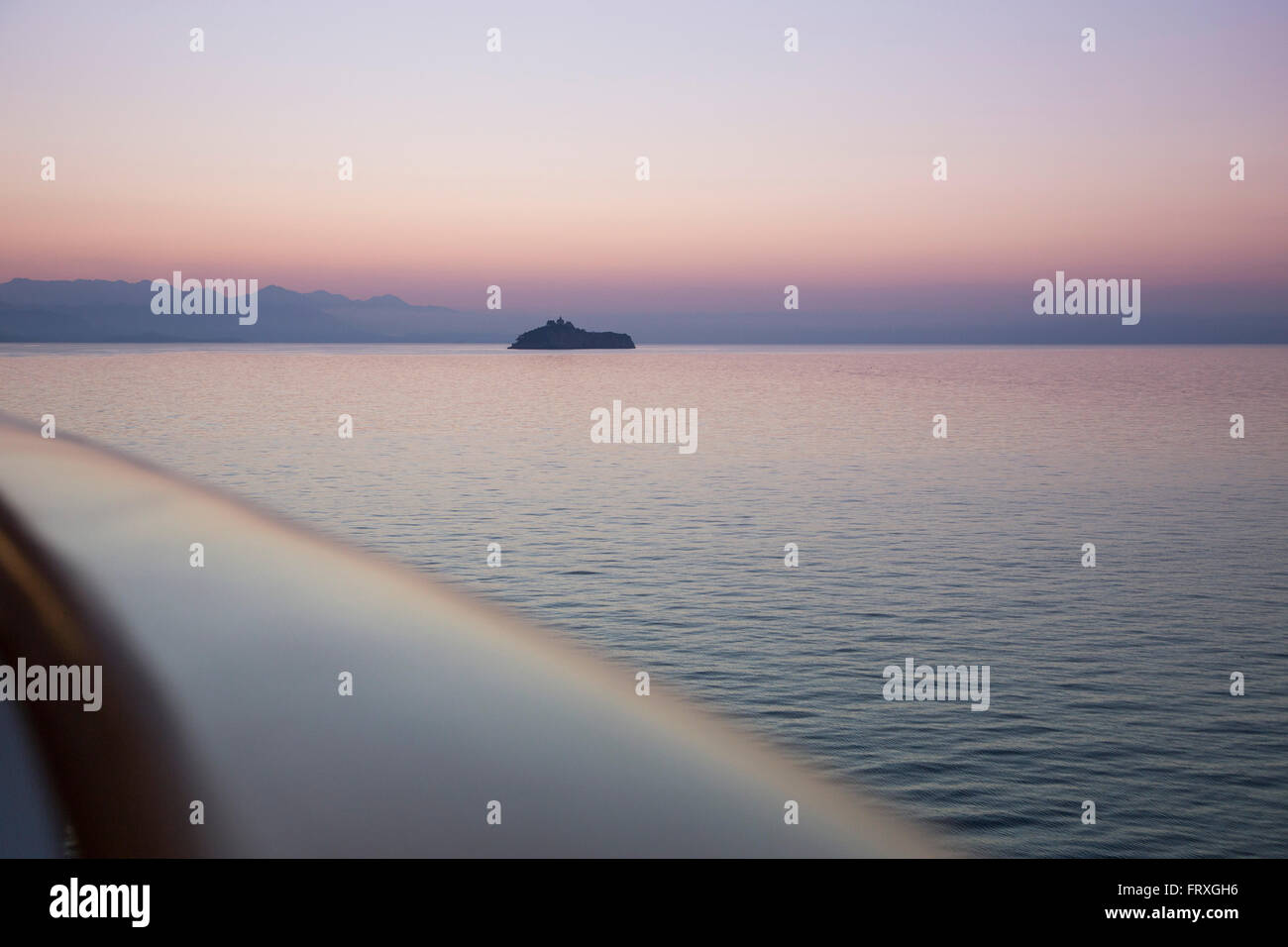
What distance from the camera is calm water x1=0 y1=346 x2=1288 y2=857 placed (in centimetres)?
1402

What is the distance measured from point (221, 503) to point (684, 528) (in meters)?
16.3

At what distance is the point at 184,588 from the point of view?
23.9m

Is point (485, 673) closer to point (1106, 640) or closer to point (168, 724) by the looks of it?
point (168, 724)

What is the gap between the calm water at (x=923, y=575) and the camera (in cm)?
1402

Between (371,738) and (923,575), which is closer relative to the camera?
(371,738)

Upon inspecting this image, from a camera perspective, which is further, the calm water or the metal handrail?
the calm water

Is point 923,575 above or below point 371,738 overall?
above

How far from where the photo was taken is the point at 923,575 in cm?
2442

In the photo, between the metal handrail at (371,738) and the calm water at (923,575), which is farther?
the calm water at (923,575)

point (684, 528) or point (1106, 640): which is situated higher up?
point (684, 528)
